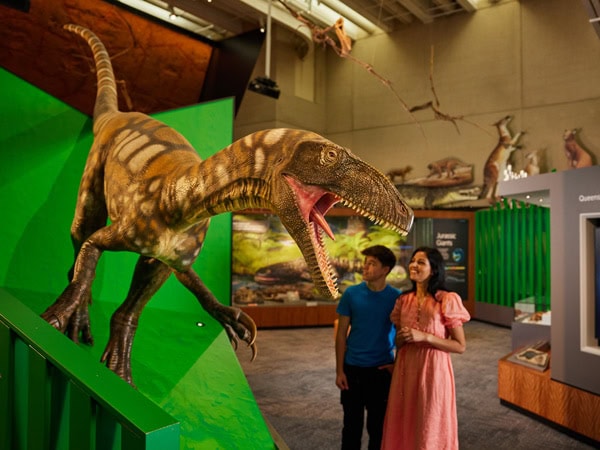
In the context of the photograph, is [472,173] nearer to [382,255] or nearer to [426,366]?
[382,255]

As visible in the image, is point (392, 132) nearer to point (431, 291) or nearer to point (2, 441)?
point (431, 291)

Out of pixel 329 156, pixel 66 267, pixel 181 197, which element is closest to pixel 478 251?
pixel 66 267

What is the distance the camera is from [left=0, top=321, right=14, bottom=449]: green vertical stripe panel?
3.98 ft

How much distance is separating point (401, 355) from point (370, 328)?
240 millimetres

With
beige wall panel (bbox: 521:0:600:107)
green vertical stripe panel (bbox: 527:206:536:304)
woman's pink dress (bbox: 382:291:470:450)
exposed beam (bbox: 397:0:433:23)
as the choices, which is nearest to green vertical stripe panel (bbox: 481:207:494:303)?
green vertical stripe panel (bbox: 527:206:536:304)

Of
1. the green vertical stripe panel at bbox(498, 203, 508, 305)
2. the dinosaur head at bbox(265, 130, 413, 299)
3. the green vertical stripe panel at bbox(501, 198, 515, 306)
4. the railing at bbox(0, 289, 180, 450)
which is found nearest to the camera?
the railing at bbox(0, 289, 180, 450)

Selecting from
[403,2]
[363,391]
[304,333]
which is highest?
[403,2]

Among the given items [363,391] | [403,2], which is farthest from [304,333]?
[403,2]

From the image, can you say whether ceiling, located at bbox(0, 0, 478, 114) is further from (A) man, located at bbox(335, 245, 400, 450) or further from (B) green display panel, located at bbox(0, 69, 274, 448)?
(A) man, located at bbox(335, 245, 400, 450)

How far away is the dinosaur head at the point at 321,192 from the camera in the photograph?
1.02 metres

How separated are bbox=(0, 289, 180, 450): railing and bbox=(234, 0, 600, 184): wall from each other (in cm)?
907

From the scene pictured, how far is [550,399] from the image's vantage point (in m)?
4.38

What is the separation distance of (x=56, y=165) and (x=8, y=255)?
467 millimetres

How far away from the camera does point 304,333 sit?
28.9ft
